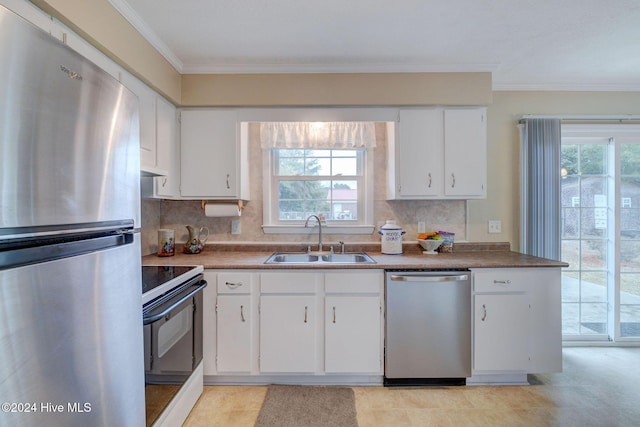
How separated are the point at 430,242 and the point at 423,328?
0.76 metres

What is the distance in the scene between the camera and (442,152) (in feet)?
8.02

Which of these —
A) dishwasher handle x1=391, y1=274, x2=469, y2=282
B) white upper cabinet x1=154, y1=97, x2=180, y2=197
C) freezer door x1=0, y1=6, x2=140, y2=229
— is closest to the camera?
freezer door x1=0, y1=6, x2=140, y2=229

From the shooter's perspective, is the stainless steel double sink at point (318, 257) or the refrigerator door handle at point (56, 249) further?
the stainless steel double sink at point (318, 257)

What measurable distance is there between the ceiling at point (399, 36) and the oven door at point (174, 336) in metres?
1.70

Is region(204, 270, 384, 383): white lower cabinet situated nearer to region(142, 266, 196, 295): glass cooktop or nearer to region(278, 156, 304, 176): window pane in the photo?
region(142, 266, 196, 295): glass cooktop

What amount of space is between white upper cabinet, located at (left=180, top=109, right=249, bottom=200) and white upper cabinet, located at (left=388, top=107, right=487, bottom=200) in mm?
1395

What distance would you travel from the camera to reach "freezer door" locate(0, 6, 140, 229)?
587 millimetres

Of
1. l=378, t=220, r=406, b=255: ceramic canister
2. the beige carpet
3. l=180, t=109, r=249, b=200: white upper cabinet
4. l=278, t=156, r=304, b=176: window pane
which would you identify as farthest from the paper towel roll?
the beige carpet

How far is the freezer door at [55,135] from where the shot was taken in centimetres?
59

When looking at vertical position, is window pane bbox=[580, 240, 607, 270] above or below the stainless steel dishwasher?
above

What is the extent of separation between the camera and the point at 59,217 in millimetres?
705

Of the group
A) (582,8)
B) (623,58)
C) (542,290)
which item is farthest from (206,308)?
(623,58)

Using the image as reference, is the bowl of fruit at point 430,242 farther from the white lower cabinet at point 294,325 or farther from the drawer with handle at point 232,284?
the drawer with handle at point 232,284

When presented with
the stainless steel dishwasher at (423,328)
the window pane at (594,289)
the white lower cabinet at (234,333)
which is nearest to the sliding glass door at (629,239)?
the window pane at (594,289)
